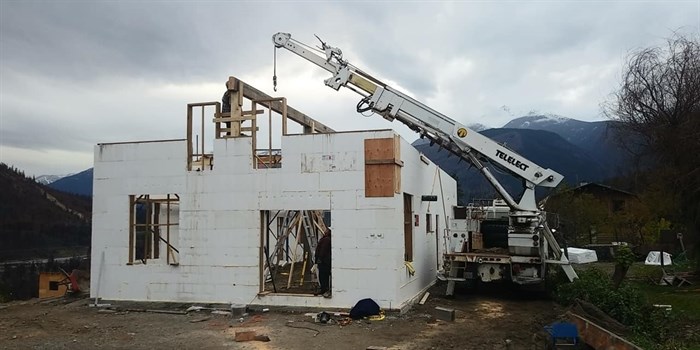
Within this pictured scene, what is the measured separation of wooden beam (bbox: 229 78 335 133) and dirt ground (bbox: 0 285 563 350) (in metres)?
5.54

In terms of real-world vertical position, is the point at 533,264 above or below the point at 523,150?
below

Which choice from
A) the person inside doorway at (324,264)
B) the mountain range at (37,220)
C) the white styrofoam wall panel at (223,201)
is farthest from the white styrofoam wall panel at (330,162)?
the mountain range at (37,220)

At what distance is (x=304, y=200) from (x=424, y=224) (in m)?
5.10

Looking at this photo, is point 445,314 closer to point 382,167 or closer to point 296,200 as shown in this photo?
point 382,167

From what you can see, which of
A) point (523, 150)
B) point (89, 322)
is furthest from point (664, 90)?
point (523, 150)

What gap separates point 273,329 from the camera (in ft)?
36.4

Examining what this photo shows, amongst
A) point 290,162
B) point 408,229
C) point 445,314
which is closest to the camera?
point 445,314

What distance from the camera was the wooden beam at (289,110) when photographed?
14.3m

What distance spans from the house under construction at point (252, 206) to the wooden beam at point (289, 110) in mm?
59

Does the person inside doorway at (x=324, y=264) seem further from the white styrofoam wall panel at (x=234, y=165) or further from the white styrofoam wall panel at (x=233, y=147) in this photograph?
the white styrofoam wall panel at (x=233, y=147)

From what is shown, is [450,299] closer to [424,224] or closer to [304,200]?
[424,224]

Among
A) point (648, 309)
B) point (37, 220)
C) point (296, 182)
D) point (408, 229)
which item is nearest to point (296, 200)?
point (296, 182)

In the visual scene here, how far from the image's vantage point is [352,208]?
12992 mm

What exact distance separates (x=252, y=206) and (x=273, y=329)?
3.59 m
